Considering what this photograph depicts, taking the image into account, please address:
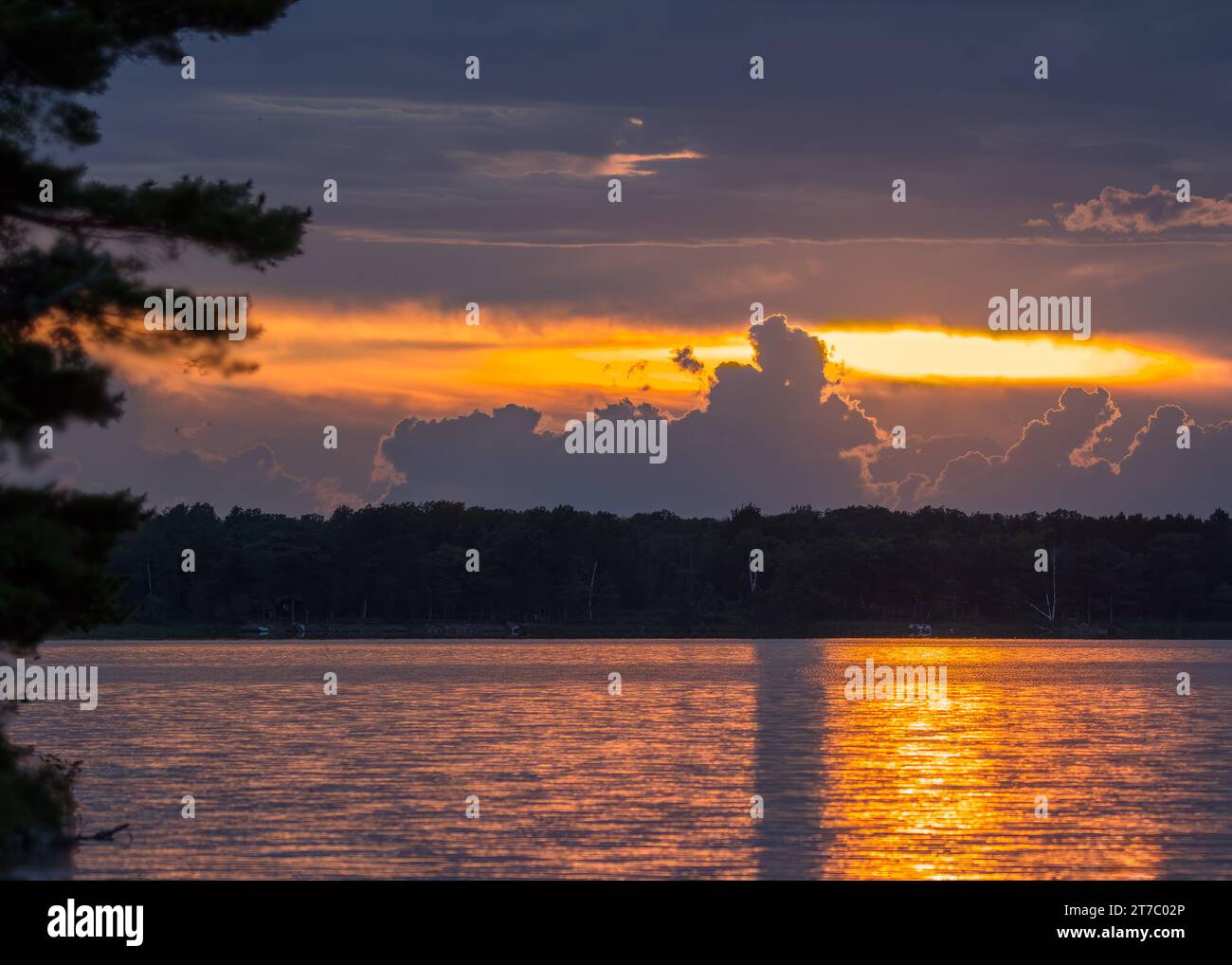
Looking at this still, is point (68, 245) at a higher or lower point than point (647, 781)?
higher

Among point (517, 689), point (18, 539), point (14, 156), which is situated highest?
point (14, 156)

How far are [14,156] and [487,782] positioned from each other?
94.3 feet

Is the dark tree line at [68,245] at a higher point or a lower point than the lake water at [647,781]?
higher

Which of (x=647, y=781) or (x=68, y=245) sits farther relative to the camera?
(x=647, y=781)

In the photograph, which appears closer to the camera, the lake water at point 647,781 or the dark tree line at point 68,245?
the dark tree line at point 68,245

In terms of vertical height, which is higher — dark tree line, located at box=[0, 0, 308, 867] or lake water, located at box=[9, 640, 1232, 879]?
dark tree line, located at box=[0, 0, 308, 867]

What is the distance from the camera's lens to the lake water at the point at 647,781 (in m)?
35.3

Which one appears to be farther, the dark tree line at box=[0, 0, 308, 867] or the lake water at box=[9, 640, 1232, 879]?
the lake water at box=[9, 640, 1232, 879]

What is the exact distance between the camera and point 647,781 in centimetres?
4962

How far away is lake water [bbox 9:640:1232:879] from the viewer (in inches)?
1390
